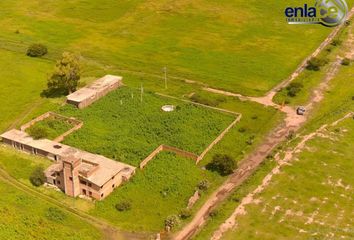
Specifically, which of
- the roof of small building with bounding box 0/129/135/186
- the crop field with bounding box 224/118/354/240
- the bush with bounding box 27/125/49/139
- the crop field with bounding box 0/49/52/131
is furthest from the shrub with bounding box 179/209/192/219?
the crop field with bounding box 0/49/52/131

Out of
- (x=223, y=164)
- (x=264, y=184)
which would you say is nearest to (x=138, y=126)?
(x=223, y=164)

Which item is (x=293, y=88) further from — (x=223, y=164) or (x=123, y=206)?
(x=123, y=206)

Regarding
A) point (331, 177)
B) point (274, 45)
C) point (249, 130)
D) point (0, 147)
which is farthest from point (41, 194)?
point (274, 45)

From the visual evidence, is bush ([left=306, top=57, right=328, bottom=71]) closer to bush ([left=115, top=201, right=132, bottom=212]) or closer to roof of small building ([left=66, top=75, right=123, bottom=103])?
roof of small building ([left=66, top=75, right=123, bottom=103])

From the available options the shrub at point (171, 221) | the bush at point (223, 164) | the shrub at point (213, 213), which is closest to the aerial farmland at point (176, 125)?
the shrub at point (213, 213)

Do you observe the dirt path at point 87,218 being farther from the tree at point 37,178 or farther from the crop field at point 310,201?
the crop field at point 310,201
